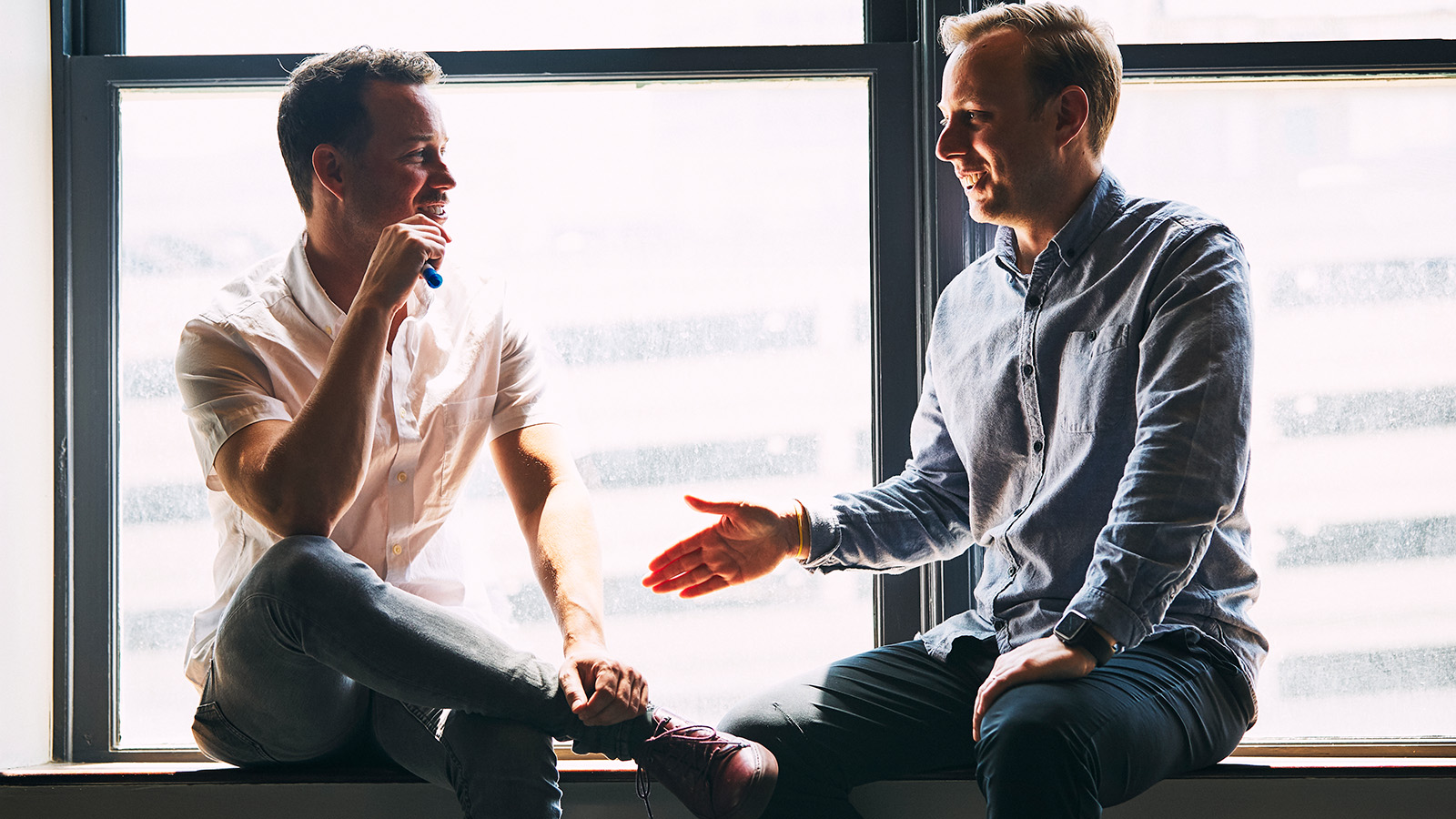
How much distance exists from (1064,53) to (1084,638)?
89 centimetres

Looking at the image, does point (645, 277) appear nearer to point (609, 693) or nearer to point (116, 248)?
point (609, 693)

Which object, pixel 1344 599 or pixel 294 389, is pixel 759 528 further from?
pixel 1344 599

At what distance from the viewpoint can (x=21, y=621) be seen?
1.87 metres

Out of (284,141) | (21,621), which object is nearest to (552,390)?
(284,141)

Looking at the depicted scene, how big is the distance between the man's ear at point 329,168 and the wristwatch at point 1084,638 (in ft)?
4.22

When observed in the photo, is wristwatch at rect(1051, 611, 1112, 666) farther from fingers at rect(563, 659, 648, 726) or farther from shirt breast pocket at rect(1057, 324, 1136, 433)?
fingers at rect(563, 659, 648, 726)

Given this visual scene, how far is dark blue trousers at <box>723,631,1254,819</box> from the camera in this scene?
1202 mm

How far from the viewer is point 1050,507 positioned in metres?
1.48

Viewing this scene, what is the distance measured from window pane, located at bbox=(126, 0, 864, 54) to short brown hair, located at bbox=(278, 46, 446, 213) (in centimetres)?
38

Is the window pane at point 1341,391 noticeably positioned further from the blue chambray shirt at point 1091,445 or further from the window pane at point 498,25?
the window pane at point 498,25

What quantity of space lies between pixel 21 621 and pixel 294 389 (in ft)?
2.65

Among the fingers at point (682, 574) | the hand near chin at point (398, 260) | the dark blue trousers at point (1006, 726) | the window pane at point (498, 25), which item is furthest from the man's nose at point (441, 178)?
the dark blue trousers at point (1006, 726)

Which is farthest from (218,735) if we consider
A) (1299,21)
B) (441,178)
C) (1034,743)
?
(1299,21)

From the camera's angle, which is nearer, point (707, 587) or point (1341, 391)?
point (707, 587)
